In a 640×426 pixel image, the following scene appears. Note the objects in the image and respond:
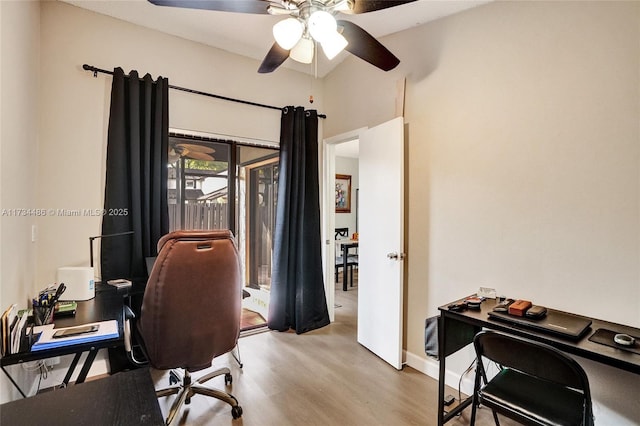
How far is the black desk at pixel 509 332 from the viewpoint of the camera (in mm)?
1272

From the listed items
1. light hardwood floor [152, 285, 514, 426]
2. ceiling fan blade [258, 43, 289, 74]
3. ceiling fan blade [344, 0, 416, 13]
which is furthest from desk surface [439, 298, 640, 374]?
ceiling fan blade [258, 43, 289, 74]

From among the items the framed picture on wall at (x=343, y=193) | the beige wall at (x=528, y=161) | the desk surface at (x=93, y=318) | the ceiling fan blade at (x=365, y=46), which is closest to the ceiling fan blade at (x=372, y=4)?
the ceiling fan blade at (x=365, y=46)

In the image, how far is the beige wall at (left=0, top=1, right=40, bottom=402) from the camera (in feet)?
4.68

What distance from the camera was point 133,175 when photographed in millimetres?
2475

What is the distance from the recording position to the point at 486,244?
2.15 metres

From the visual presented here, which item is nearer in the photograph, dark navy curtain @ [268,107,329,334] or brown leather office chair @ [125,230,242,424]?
brown leather office chair @ [125,230,242,424]

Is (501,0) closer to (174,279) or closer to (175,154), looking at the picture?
(174,279)

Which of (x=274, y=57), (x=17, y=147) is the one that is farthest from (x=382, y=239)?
(x=17, y=147)

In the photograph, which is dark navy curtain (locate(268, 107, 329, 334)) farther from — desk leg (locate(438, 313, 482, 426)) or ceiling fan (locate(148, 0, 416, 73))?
desk leg (locate(438, 313, 482, 426))

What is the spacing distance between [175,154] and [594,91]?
312 centimetres

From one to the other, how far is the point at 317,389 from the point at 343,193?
4716 millimetres

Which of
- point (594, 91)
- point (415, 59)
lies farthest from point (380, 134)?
point (594, 91)

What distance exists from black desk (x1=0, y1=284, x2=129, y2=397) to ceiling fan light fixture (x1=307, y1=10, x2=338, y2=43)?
1.72 m

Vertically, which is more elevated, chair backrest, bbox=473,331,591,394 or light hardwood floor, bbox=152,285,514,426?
chair backrest, bbox=473,331,591,394
